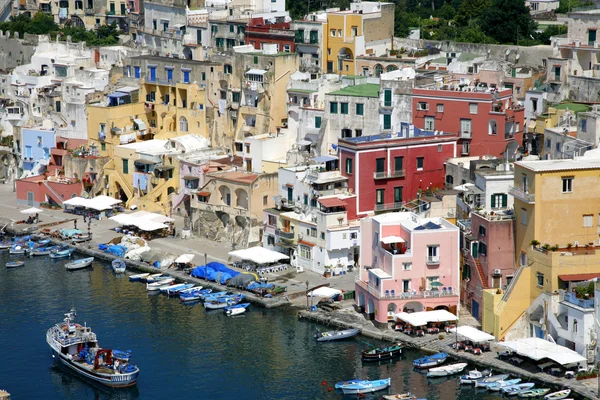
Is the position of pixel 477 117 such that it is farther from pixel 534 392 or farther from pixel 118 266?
pixel 534 392

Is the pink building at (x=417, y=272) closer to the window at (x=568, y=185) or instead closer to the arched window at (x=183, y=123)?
the window at (x=568, y=185)

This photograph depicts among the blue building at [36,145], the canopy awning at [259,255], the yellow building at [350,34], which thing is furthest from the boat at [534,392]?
the blue building at [36,145]

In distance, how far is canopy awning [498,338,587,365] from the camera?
71688 mm

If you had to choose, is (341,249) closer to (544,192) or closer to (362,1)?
(544,192)

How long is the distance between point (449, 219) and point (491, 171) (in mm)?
4105

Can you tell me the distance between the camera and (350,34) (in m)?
111

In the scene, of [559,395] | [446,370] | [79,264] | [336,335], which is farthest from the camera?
[79,264]

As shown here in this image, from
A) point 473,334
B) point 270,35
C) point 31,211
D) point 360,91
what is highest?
point 270,35

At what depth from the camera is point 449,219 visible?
84688 mm

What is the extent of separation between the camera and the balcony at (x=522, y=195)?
249ft

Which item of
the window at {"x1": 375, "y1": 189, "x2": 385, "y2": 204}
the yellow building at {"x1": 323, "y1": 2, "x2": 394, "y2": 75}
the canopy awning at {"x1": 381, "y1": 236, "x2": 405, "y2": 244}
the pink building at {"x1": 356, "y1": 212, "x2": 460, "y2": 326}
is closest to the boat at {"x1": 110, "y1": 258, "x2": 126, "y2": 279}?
the window at {"x1": 375, "y1": 189, "x2": 385, "y2": 204}

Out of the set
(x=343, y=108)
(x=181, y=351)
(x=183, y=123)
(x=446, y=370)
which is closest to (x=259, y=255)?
(x=181, y=351)

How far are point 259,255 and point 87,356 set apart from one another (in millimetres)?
16850

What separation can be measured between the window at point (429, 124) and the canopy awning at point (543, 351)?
2463 centimetres
